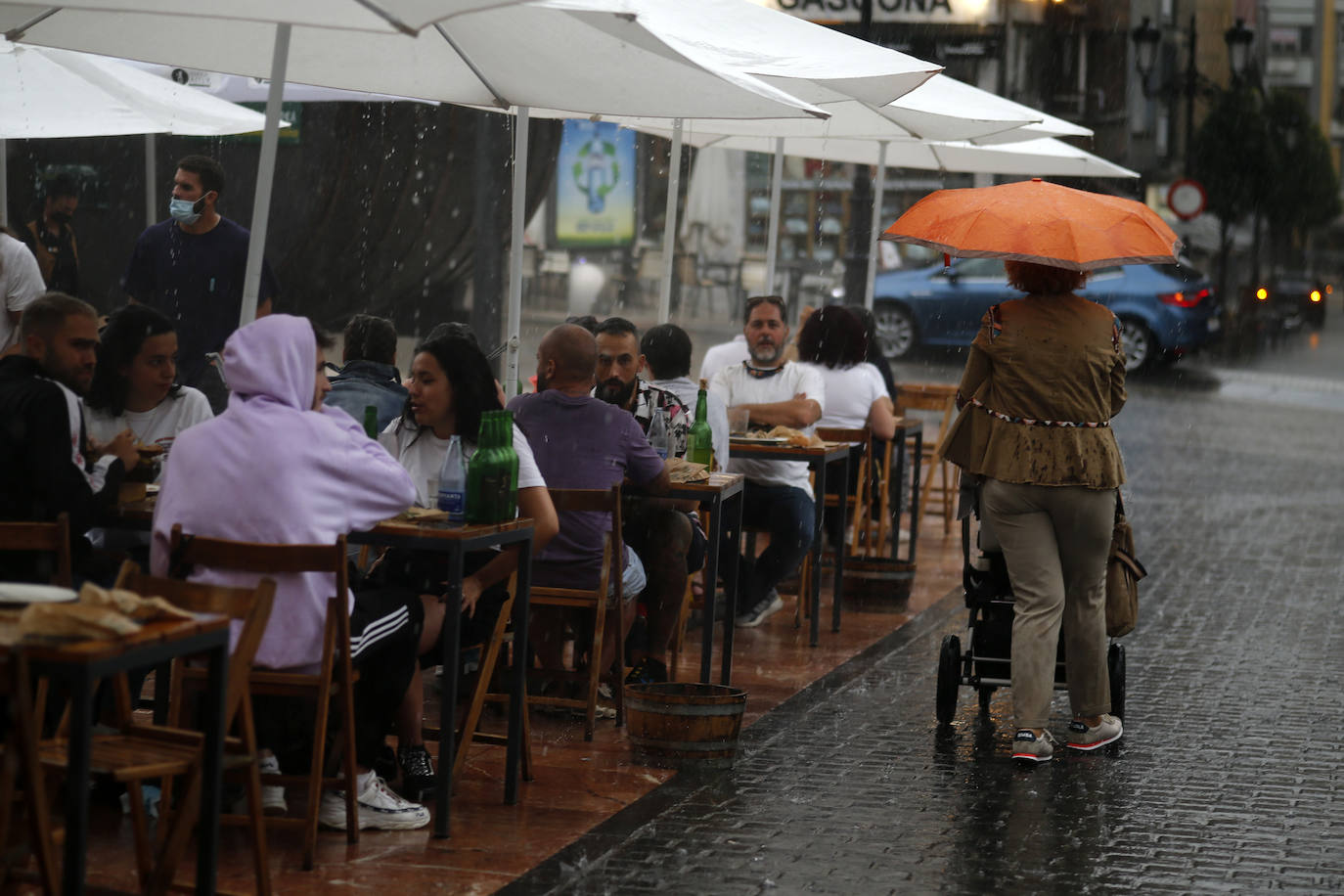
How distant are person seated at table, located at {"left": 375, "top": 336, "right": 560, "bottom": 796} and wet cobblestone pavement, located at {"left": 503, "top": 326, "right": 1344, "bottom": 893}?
0.76 metres

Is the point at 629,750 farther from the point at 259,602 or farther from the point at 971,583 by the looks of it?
the point at 259,602

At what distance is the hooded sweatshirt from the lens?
4730mm

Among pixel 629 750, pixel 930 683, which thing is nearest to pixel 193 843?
pixel 629 750

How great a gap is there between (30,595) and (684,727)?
274cm

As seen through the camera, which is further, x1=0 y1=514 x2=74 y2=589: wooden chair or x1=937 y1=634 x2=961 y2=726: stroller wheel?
x1=937 y1=634 x2=961 y2=726: stroller wheel

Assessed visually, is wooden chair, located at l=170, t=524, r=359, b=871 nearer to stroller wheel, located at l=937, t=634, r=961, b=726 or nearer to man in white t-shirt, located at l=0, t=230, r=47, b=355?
stroller wheel, located at l=937, t=634, r=961, b=726

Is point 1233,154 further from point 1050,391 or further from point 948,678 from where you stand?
point 1050,391

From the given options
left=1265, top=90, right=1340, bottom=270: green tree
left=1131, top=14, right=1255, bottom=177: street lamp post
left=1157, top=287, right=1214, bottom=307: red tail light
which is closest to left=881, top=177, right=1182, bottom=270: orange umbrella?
left=1157, top=287, right=1214, bottom=307: red tail light

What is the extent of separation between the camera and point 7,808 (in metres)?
3.83

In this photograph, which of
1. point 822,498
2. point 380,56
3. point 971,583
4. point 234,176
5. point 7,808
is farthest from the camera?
point 234,176

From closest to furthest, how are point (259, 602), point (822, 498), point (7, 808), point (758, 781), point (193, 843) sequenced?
point (7, 808) → point (259, 602) → point (193, 843) → point (758, 781) → point (822, 498)

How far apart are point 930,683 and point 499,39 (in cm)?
324

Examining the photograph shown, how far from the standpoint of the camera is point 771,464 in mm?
8883

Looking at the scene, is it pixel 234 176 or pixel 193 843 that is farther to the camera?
pixel 234 176
